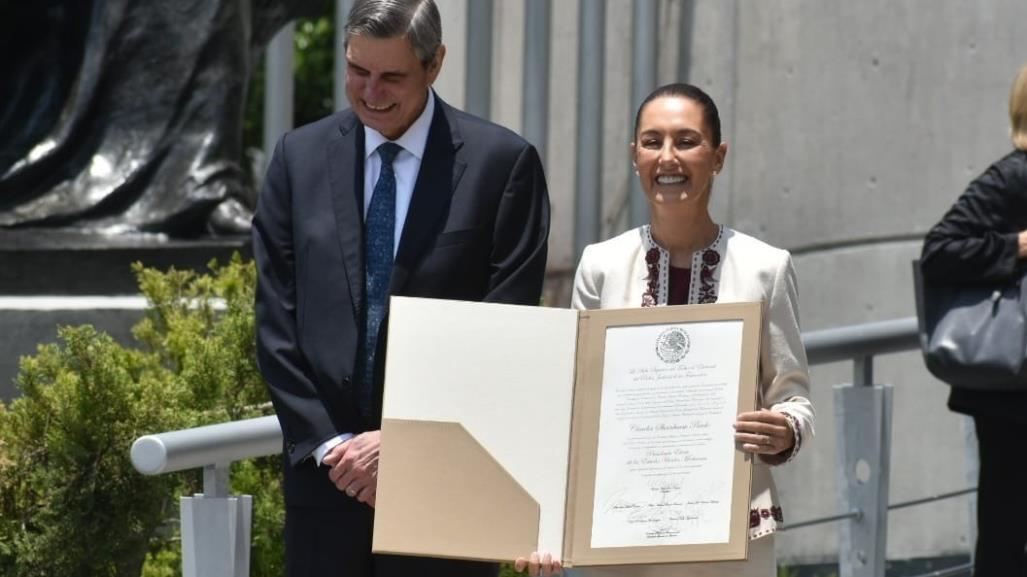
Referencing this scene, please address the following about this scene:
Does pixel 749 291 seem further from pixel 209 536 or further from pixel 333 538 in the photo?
pixel 209 536

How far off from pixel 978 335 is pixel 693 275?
6.15 feet

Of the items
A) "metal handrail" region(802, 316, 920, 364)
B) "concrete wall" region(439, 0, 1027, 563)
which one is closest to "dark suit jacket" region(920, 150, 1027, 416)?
"metal handrail" region(802, 316, 920, 364)

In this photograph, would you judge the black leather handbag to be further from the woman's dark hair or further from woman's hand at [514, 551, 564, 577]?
woman's hand at [514, 551, 564, 577]

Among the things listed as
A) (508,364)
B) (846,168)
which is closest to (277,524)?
(508,364)

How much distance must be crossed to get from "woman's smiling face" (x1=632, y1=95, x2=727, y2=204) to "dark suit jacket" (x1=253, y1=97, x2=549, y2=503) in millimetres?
301

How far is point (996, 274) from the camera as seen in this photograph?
16.6 ft

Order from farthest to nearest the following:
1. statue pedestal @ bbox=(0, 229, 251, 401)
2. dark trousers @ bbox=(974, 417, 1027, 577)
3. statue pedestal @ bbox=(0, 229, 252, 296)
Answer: statue pedestal @ bbox=(0, 229, 252, 296)
statue pedestal @ bbox=(0, 229, 251, 401)
dark trousers @ bbox=(974, 417, 1027, 577)

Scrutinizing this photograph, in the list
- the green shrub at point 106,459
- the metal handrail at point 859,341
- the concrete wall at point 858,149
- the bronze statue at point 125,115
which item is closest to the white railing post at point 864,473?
the metal handrail at point 859,341

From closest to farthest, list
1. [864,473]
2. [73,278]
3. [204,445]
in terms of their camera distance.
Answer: [204,445] < [864,473] < [73,278]

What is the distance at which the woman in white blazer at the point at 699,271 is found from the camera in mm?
3299

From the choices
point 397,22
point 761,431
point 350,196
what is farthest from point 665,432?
point 397,22

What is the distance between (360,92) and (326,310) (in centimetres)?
37

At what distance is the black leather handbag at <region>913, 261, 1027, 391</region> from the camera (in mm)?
4973

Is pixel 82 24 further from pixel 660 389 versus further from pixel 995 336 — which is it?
pixel 660 389
